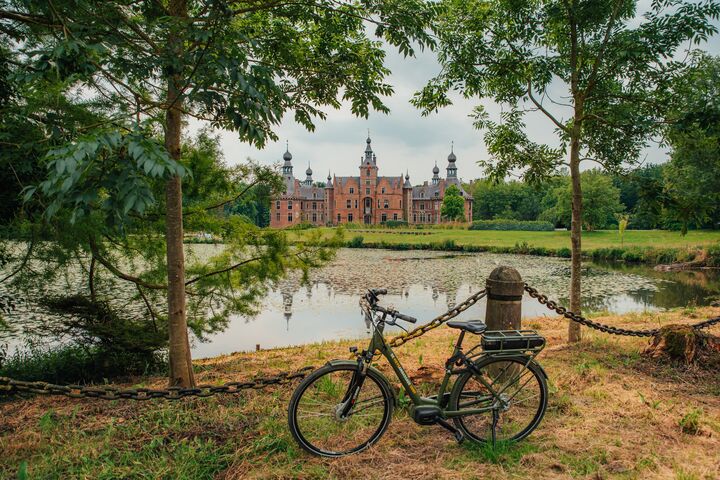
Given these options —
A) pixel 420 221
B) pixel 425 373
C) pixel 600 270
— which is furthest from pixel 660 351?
pixel 420 221

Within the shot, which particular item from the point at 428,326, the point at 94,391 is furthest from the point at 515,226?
the point at 94,391

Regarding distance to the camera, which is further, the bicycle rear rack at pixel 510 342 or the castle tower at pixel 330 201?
the castle tower at pixel 330 201

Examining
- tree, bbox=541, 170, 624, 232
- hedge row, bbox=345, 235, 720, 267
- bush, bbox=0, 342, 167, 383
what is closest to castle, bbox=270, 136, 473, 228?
tree, bbox=541, 170, 624, 232

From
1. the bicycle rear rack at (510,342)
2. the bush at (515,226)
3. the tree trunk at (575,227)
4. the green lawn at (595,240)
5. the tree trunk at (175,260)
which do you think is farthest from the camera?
the bush at (515,226)

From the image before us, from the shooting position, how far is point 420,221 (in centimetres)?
7706

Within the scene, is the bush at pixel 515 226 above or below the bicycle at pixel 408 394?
above

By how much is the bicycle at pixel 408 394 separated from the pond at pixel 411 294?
3.78 m

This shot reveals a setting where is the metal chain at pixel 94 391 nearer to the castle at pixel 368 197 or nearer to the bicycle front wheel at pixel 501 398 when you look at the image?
the bicycle front wheel at pixel 501 398

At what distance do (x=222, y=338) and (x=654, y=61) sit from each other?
30.4 feet

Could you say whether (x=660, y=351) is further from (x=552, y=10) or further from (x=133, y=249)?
(x=133, y=249)

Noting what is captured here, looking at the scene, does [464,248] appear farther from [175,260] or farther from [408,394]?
[408,394]

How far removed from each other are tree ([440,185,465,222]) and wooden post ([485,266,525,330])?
6393cm

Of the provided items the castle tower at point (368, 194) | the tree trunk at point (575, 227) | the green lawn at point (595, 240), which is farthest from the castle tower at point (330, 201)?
the tree trunk at point (575, 227)

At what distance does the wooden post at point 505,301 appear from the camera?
3945 mm
